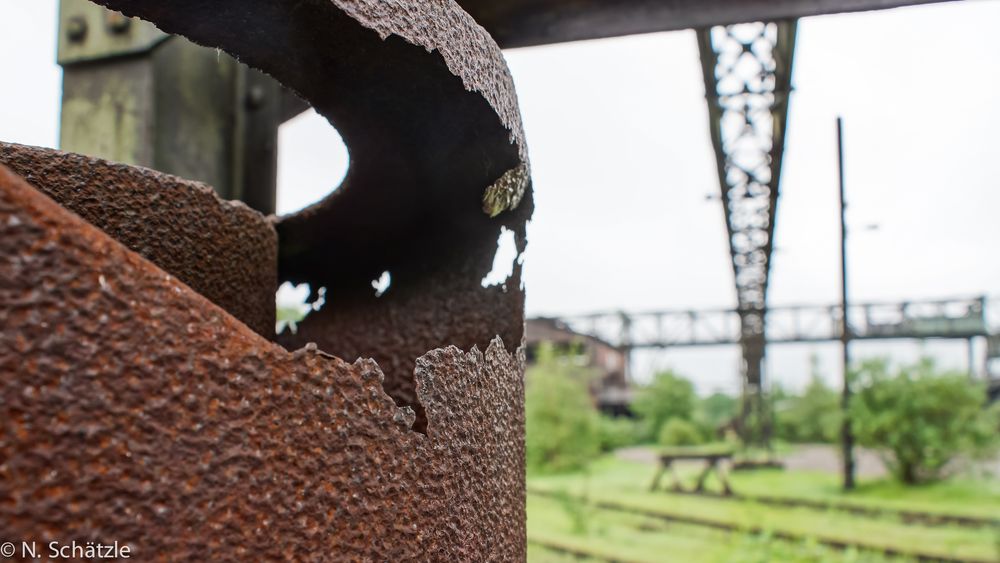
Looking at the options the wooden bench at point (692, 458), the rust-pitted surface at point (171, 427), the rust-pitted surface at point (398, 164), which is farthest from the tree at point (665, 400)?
the rust-pitted surface at point (171, 427)

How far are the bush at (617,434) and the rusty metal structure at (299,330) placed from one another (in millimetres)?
16541

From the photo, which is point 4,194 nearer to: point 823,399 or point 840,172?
point 840,172

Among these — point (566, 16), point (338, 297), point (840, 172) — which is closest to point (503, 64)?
point (338, 297)

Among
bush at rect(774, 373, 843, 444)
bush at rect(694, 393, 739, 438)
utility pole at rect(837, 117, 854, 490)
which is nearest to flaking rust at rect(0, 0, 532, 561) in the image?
utility pole at rect(837, 117, 854, 490)

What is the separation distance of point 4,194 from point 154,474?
0.91ft

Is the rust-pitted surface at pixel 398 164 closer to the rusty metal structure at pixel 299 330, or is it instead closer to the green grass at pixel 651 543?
the rusty metal structure at pixel 299 330

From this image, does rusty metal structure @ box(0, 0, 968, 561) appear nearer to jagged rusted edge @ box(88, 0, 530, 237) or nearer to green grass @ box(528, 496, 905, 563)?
jagged rusted edge @ box(88, 0, 530, 237)

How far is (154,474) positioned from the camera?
0.69 m

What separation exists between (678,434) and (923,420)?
742 centimetres

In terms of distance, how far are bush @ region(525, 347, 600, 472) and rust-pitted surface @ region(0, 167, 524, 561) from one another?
1143 cm

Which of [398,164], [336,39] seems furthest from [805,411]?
[336,39]

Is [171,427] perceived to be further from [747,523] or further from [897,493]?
[897,493]

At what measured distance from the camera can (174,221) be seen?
1.31 m

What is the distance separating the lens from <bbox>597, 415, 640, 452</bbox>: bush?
1840cm
